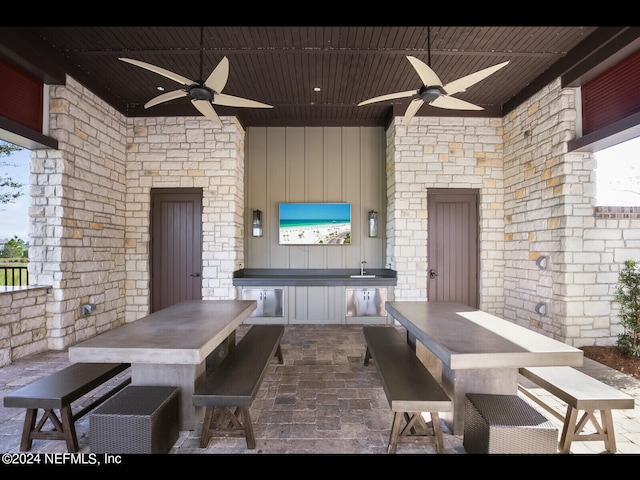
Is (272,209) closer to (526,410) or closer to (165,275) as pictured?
(165,275)

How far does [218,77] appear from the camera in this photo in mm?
2715

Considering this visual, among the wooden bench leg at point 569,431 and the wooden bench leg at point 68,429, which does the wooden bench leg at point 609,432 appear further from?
the wooden bench leg at point 68,429

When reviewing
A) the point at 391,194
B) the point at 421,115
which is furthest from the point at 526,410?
the point at 421,115

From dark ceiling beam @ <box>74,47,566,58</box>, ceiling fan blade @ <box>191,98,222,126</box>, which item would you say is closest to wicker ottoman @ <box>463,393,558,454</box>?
ceiling fan blade @ <box>191,98,222,126</box>

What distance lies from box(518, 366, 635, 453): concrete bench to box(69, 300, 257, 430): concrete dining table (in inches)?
85.0

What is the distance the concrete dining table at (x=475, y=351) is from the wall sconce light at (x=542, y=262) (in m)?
1.98

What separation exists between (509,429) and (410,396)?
50 centimetres

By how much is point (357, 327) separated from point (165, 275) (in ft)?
10.8

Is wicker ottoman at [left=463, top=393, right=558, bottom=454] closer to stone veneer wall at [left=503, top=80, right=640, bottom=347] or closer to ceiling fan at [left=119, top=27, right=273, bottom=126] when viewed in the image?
stone veneer wall at [left=503, top=80, right=640, bottom=347]

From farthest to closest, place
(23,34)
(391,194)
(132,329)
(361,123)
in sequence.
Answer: (361,123) < (391,194) < (23,34) < (132,329)

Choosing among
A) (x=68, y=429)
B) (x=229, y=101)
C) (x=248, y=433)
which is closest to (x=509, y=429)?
(x=248, y=433)

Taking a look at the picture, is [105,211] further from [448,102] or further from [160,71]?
[448,102]

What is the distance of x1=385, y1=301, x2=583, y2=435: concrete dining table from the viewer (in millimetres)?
1636
